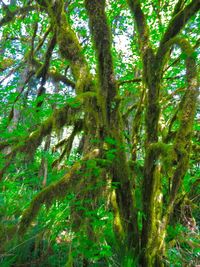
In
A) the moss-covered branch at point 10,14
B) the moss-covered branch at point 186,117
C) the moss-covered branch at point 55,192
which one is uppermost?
the moss-covered branch at point 10,14

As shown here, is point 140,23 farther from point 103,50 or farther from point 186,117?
point 186,117


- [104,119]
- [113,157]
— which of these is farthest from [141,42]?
[113,157]

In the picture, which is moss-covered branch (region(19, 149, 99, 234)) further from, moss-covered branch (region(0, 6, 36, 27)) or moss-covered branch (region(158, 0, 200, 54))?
moss-covered branch (region(0, 6, 36, 27))

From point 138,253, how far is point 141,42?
9.06 feet

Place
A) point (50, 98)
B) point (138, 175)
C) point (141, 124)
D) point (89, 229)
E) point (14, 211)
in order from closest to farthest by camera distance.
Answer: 1. point (89, 229)
2. point (138, 175)
3. point (14, 211)
4. point (141, 124)
5. point (50, 98)

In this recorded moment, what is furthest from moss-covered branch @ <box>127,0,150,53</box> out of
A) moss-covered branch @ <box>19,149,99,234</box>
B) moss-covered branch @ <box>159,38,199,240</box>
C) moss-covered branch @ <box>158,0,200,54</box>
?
moss-covered branch @ <box>19,149,99,234</box>

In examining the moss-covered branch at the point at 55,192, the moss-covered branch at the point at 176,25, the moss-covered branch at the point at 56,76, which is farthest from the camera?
the moss-covered branch at the point at 56,76

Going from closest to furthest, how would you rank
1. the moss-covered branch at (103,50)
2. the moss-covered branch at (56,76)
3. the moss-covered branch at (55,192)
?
the moss-covered branch at (55,192) < the moss-covered branch at (103,50) < the moss-covered branch at (56,76)

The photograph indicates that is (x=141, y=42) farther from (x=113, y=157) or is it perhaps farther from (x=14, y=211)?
(x=14, y=211)

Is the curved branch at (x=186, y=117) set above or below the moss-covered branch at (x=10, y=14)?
below

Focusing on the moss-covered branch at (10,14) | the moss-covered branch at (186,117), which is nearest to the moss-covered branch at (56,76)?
the moss-covered branch at (10,14)

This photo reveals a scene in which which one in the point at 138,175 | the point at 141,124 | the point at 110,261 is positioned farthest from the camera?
the point at 141,124

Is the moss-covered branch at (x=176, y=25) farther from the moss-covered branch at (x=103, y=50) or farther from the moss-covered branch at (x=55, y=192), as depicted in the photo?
the moss-covered branch at (x=55, y=192)

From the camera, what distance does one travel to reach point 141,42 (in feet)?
12.6
